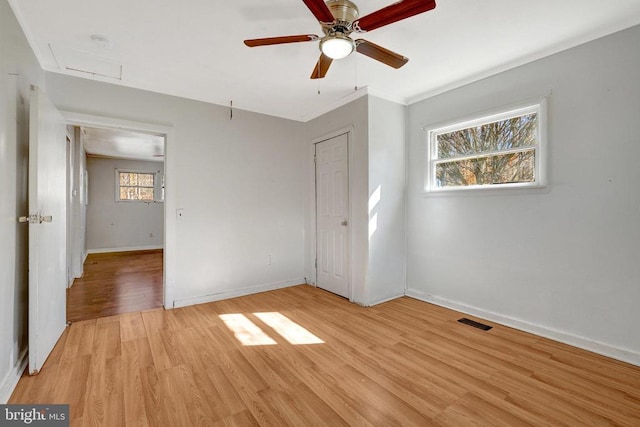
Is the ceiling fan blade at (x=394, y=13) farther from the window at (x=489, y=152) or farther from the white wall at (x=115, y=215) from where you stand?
the white wall at (x=115, y=215)

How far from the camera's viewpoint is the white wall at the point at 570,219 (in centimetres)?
217

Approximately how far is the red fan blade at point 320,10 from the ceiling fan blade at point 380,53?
291 mm

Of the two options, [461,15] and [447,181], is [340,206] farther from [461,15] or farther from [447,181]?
[461,15]

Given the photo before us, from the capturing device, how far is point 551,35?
2.29m

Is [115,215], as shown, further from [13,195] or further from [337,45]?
[337,45]

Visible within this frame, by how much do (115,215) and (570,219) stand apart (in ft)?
29.6

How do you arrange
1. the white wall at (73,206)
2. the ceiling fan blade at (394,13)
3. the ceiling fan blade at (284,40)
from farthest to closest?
the white wall at (73,206) → the ceiling fan blade at (284,40) → the ceiling fan blade at (394,13)

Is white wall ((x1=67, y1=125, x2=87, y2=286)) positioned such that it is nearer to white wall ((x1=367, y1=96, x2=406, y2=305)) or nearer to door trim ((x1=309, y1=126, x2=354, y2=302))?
door trim ((x1=309, y1=126, x2=354, y2=302))

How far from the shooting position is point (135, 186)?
25.6 ft

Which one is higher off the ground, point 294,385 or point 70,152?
point 70,152

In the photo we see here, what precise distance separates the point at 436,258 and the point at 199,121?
11.0 feet

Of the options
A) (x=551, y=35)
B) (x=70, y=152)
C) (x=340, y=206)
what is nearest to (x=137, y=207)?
(x=70, y=152)

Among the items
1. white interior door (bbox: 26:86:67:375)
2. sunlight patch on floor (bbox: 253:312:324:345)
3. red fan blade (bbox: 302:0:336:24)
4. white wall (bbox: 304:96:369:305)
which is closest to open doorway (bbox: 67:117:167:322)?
white interior door (bbox: 26:86:67:375)

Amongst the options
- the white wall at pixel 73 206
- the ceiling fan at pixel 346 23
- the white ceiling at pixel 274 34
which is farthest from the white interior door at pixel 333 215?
the white wall at pixel 73 206
